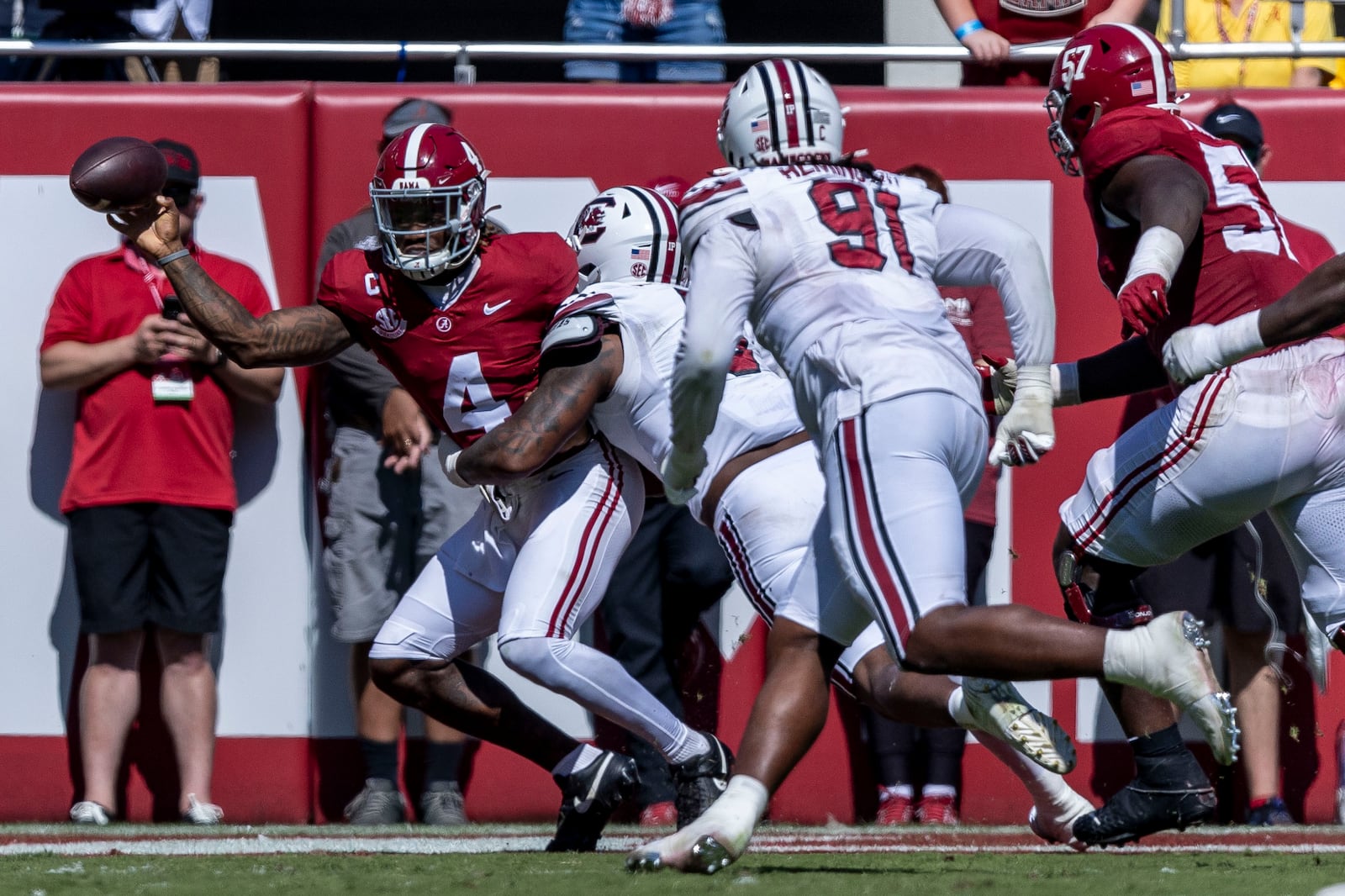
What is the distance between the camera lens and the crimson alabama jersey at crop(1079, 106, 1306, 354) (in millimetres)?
4535

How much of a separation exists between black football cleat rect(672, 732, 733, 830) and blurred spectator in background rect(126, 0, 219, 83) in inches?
137

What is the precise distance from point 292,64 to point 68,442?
4.12 meters

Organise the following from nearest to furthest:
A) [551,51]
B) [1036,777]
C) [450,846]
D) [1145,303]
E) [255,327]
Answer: [1145,303] < [1036,777] < [255,327] < [450,846] < [551,51]

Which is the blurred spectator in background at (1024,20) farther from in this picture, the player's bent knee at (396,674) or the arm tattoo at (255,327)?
the player's bent knee at (396,674)

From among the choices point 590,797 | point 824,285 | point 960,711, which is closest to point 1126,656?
point 960,711

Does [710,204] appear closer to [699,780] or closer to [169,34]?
[699,780]

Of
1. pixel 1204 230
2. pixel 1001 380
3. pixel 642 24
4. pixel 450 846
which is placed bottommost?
pixel 450 846

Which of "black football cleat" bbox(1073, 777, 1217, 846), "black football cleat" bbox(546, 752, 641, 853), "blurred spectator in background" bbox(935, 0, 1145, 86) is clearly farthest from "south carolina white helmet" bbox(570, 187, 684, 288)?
"blurred spectator in background" bbox(935, 0, 1145, 86)

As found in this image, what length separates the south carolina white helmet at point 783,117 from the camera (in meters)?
4.11

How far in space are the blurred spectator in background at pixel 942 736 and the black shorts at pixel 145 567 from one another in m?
2.27

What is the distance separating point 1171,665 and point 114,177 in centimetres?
289

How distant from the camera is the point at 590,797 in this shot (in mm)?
4594

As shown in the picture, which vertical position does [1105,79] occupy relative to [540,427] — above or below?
above

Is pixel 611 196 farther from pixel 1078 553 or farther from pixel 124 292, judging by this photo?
pixel 124 292
